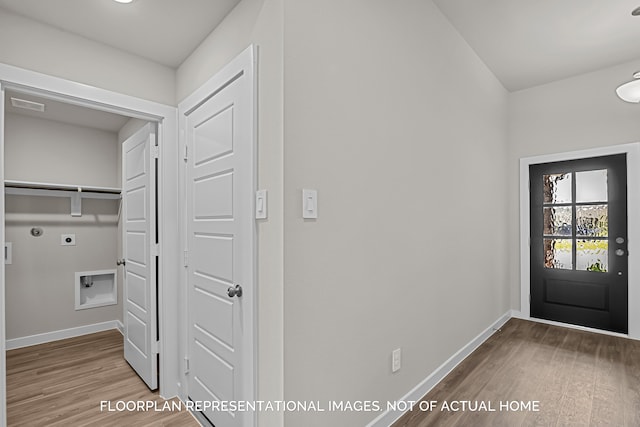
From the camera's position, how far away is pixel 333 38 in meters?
1.59

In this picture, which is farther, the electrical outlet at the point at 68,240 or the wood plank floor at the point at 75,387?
the electrical outlet at the point at 68,240

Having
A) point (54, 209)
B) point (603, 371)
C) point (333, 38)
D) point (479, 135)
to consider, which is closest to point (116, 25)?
point (333, 38)

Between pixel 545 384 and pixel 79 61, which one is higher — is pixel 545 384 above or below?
below

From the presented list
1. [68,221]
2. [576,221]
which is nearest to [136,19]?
[68,221]

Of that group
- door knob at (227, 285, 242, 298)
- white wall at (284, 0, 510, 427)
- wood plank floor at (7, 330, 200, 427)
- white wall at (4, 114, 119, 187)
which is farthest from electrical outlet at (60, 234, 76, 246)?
white wall at (284, 0, 510, 427)

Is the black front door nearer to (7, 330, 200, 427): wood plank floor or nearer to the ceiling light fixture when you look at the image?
the ceiling light fixture

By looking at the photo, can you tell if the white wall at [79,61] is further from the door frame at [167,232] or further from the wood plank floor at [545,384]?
the wood plank floor at [545,384]

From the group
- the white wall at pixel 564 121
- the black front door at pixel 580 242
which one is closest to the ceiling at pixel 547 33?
the white wall at pixel 564 121

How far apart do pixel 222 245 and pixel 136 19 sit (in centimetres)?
143

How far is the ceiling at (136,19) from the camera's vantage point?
1796mm

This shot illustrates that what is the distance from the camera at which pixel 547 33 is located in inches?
109

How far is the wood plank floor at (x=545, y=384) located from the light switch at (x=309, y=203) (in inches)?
55.3

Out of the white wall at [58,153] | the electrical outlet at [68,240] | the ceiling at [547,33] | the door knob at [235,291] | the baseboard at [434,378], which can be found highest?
the ceiling at [547,33]

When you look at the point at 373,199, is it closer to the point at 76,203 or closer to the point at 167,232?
the point at 167,232
